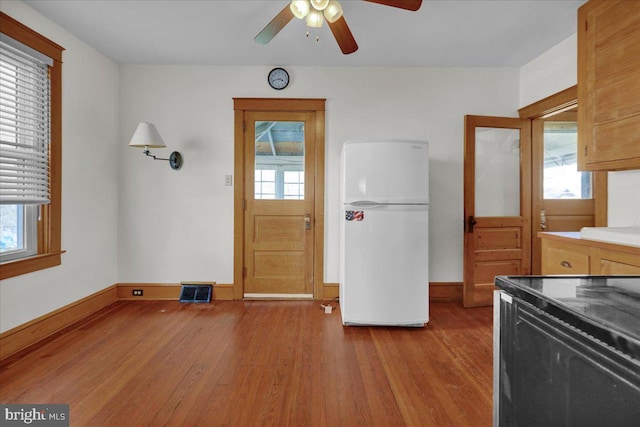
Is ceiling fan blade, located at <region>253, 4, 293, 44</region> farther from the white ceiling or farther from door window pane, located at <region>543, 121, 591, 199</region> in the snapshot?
door window pane, located at <region>543, 121, 591, 199</region>

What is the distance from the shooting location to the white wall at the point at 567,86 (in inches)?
85.0

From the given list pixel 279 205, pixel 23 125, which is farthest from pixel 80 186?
pixel 279 205

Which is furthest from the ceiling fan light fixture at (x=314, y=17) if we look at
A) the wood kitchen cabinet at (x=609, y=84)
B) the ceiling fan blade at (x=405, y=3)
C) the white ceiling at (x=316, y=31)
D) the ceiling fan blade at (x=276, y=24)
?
the wood kitchen cabinet at (x=609, y=84)

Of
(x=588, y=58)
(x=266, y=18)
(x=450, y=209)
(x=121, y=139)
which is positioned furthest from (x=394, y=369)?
(x=121, y=139)

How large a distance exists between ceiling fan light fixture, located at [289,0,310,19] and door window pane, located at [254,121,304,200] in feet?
5.33

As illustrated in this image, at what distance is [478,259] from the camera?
3.29 metres

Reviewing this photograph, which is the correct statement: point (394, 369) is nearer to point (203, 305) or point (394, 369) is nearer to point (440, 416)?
point (440, 416)

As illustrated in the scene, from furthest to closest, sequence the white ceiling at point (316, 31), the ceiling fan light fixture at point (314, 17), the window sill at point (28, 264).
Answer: the white ceiling at point (316, 31) < the window sill at point (28, 264) < the ceiling fan light fixture at point (314, 17)

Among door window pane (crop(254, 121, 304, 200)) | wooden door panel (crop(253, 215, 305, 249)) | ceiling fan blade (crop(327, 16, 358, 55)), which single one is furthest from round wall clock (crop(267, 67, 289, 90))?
wooden door panel (crop(253, 215, 305, 249))

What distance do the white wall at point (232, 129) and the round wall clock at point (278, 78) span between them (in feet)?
0.21

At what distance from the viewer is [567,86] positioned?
2855 millimetres

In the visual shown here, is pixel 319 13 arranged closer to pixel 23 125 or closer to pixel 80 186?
pixel 23 125

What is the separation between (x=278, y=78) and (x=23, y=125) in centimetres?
219

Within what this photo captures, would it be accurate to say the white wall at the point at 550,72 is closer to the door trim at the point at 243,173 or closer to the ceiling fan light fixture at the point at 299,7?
the door trim at the point at 243,173
